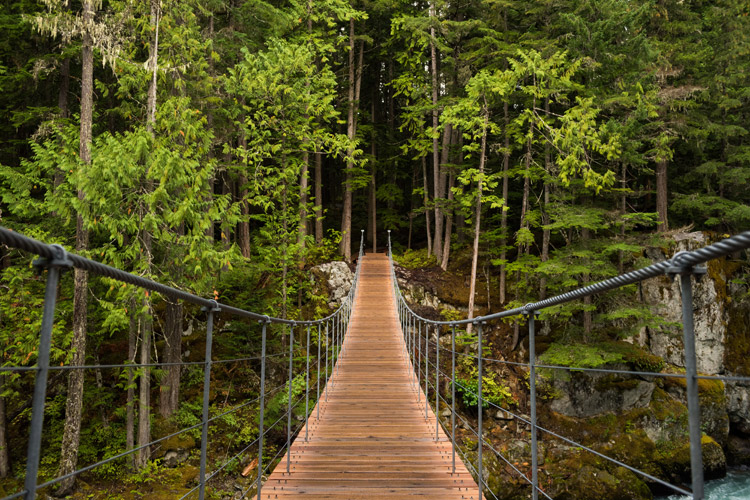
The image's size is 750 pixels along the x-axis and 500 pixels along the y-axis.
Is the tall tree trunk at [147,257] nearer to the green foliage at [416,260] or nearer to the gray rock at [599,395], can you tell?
the gray rock at [599,395]

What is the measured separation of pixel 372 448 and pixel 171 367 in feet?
19.3

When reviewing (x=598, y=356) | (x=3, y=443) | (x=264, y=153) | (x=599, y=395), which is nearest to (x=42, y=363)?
(x=264, y=153)

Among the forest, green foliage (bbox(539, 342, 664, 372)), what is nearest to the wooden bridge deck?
the forest

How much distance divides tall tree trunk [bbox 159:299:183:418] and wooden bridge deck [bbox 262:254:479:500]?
10.8ft

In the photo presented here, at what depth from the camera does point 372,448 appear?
3980mm

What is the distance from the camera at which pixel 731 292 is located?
12.3 metres

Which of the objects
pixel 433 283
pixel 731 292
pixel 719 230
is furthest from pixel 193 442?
pixel 719 230

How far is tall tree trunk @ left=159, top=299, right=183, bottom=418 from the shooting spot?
334 inches

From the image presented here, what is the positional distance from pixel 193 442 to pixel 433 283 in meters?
7.56

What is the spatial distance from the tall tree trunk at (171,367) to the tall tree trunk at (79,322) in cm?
152

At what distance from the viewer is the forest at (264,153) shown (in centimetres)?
704

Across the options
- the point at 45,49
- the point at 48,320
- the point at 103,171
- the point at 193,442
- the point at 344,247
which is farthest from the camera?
the point at 344,247

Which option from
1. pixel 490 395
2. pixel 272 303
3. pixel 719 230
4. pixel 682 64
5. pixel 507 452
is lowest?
pixel 507 452

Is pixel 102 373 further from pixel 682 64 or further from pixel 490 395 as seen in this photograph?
pixel 682 64
